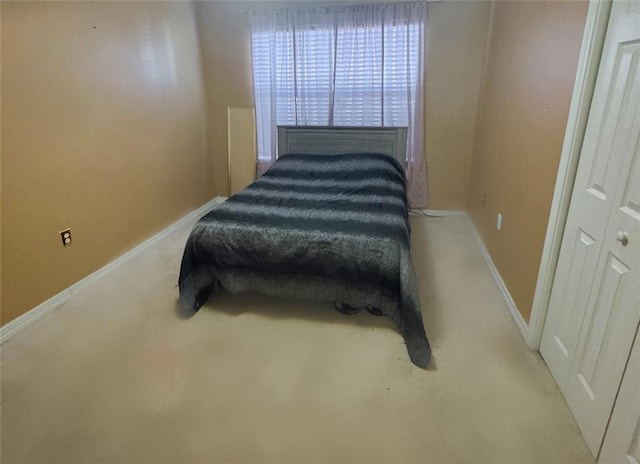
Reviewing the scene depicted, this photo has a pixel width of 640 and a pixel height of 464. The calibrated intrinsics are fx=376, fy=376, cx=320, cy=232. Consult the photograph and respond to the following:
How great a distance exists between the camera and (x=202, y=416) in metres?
1.61

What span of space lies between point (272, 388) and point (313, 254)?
749mm

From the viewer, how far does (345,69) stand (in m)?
3.80

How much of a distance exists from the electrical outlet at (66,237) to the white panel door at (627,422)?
9.82ft

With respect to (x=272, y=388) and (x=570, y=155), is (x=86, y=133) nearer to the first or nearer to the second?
(x=272, y=388)

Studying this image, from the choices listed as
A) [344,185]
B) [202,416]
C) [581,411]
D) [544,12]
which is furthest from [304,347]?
[544,12]

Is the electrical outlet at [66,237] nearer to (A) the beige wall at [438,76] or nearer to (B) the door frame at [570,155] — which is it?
(A) the beige wall at [438,76]

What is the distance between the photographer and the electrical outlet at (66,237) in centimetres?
246

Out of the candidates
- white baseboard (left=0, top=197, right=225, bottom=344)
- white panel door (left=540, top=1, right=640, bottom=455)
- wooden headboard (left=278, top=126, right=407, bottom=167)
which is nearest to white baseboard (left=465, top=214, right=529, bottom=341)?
white panel door (left=540, top=1, right=640, bottom=455)

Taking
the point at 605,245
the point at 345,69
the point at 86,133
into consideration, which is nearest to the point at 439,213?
the point at 345,69

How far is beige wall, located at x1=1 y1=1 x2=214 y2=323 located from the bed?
2.95ft

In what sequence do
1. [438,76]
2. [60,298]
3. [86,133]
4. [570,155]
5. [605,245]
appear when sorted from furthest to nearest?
[438,76] → [86,133] → [60,298] → [570,155] → [605,245]

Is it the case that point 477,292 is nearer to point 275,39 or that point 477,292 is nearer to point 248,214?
point 248,214

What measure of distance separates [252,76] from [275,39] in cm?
45

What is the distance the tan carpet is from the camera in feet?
4.81
